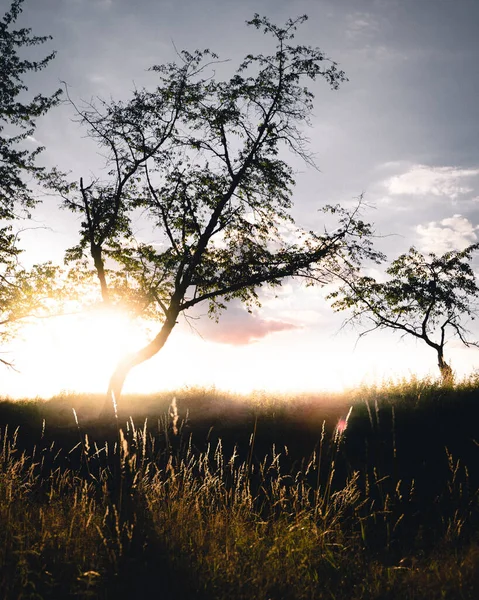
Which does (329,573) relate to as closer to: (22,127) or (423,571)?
(423,571)

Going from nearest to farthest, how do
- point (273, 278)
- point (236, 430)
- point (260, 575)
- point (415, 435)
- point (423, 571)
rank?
point (260, 575), point (423, 571), point (415, 435), point (236, 430), point (273, 278)

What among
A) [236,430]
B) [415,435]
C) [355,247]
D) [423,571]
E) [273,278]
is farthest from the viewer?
[273,278]

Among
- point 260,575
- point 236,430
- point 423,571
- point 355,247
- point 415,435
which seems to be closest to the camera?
point 260,575

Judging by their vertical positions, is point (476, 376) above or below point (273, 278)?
below

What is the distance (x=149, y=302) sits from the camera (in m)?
15.4

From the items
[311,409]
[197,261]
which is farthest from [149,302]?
[311,409]

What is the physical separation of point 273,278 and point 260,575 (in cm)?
1202

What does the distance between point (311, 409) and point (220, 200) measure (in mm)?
8291

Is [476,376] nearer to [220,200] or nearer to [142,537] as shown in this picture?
[220,200]

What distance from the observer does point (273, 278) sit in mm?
14539

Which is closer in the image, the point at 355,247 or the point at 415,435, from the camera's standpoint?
the point at 415,435

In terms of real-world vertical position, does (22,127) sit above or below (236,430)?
above

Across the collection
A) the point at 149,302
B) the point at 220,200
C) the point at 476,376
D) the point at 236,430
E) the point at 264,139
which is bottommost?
the point at 236,430

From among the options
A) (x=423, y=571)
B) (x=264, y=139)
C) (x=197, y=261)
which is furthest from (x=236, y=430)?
(x=264, y=139)
